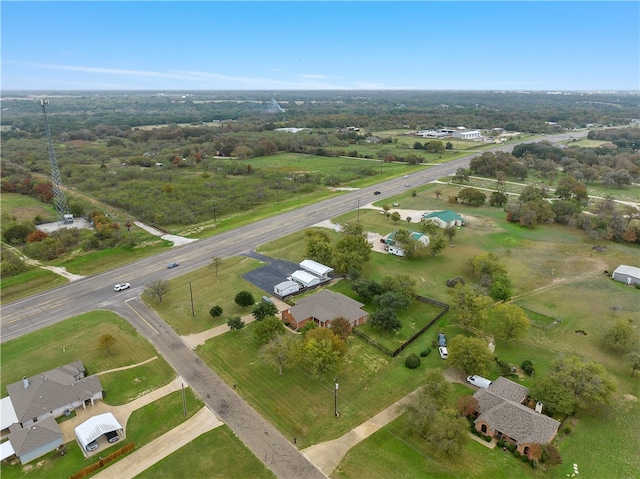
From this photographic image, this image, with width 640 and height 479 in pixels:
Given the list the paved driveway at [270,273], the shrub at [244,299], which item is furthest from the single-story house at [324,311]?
the paved driveway at [270,273]

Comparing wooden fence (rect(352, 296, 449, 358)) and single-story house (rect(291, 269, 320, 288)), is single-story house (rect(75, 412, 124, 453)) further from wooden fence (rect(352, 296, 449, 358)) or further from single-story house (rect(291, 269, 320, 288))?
single-story house (rect(291, 269, 320, 288))

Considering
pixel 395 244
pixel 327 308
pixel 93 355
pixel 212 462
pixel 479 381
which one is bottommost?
pixel 93 355

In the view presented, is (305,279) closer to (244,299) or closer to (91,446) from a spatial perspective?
(244,299)

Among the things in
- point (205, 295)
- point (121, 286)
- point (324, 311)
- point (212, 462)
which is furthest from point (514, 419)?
point (121, 286)

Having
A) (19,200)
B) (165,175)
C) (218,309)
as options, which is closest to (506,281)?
(218,309)

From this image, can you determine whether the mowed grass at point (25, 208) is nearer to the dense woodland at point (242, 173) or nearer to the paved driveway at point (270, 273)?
the dense woodland at point (242, 173)
